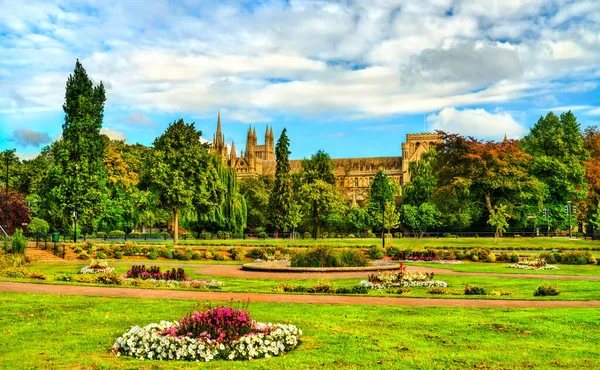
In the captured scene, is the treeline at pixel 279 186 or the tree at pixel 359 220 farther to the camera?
the tree at pixel 359 220

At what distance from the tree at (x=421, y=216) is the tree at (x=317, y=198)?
9364mm

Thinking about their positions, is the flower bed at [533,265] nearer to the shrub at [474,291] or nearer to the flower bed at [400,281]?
the flower bed at [400,281]

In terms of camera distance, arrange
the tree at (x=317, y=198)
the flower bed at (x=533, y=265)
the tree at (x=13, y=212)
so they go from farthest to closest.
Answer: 1. the tree at (x=317, y=198)
2. the tree at (x=13, y=212)
3. the flower bed at (x=533, y=265)

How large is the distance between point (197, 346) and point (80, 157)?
44.2 meters

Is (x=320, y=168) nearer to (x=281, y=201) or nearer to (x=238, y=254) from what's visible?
(x=281, y=201)

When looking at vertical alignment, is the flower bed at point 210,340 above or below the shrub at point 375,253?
below

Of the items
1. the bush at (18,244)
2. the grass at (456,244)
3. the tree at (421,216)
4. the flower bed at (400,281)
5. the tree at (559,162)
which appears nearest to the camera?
the flower bed at (400,281)

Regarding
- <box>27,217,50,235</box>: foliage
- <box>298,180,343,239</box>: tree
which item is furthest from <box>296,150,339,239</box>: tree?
<box>27,217,50,235</box>: foliage

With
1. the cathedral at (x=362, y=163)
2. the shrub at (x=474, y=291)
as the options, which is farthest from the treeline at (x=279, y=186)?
the cathedral at (x=362, y=163)

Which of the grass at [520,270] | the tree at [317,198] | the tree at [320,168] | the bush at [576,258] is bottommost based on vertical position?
the grass at [520,270]

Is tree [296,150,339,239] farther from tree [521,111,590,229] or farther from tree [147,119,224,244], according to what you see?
tree [521,111,590,229]

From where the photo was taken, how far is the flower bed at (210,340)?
35.3 feet

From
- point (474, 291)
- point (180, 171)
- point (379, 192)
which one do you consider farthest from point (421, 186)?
point (474, 291)

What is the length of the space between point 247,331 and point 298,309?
15.7 ft
